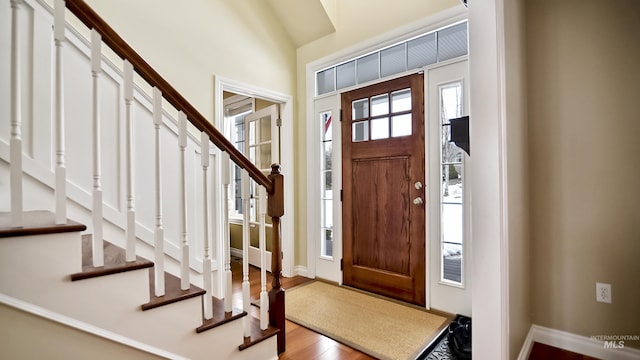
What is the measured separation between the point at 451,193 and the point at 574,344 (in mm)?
1212

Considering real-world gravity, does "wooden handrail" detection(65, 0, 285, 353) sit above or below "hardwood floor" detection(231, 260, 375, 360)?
above

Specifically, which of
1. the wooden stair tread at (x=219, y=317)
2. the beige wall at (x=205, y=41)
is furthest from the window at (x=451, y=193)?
the beige wall at (x=205, y=41)

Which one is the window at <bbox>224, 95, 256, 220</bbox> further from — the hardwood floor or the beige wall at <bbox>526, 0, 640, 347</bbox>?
the beige wall at <bbox>526, 0, 640, 347</bbox>

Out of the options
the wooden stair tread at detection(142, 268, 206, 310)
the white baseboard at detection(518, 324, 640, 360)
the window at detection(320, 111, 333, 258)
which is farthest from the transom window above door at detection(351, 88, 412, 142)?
the wooden stair tread at detection(142, 268, 206, 310)

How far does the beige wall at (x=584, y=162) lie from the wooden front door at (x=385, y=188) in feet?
2.72

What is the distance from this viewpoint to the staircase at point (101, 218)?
1.07 meters

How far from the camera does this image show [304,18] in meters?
3.19

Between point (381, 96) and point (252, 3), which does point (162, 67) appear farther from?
point (381, 96)

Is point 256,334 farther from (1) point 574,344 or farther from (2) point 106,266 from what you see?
(1) point 574,344

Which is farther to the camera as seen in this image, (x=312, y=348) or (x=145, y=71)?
(x=312, y=348)

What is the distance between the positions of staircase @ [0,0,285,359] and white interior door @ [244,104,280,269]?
1.20 m

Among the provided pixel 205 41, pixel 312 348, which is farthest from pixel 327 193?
pixel 205 41

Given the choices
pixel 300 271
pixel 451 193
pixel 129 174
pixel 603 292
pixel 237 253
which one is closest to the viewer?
pixel 129 174

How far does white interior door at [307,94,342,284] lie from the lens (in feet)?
10.4
